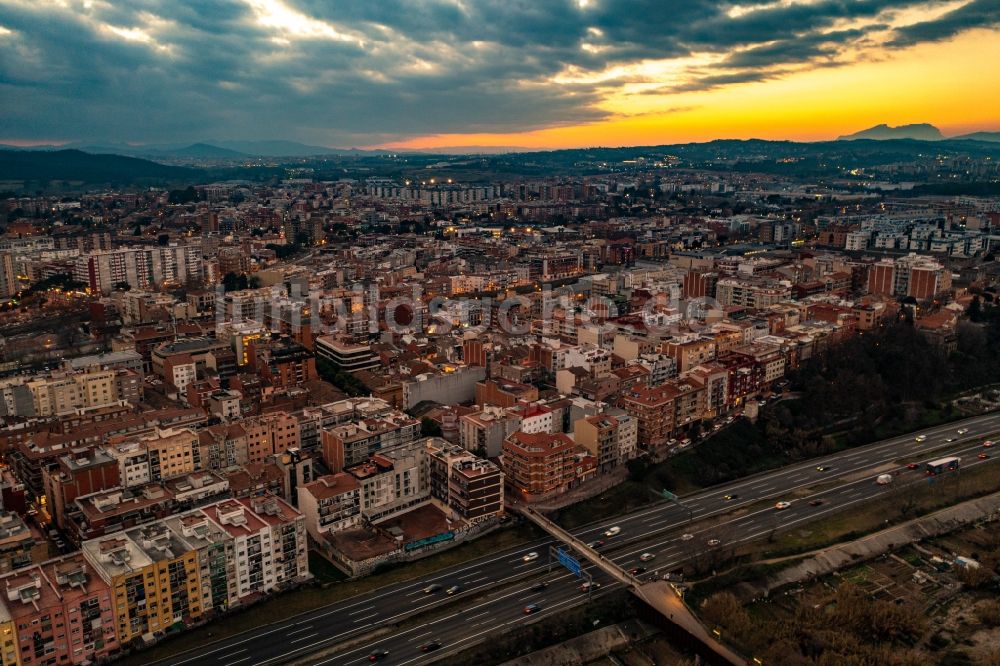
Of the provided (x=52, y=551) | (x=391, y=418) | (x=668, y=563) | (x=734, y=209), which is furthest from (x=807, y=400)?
(x=734, y=209)

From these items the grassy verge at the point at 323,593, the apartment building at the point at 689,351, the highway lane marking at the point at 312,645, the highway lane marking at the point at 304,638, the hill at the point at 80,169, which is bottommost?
the highway lane marking at the point at 312,645

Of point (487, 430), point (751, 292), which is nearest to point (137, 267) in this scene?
point (487, 430)

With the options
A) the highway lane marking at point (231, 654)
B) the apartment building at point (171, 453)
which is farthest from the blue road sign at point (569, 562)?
the apartment building at point (171, 453)

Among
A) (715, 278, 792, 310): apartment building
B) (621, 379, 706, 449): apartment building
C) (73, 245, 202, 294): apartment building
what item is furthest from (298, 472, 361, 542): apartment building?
(73, 245, 202, 294): apartment building

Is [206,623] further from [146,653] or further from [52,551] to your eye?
[52,551]

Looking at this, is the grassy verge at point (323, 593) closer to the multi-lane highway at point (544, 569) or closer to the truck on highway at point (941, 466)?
the multi-lane highway at point (544, 569)

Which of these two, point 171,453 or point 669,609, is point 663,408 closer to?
point 669,609

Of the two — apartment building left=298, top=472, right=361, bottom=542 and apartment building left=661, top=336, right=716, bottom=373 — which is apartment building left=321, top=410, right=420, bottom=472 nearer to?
apartment building left=298, top=472, right=361, bottom=542
